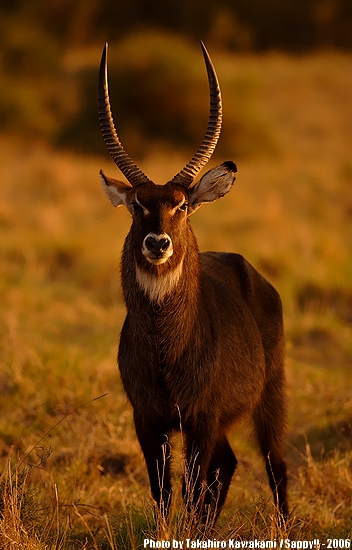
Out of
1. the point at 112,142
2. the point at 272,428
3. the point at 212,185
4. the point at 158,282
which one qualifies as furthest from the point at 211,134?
the point at 272,428

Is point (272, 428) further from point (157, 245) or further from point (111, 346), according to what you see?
point (111, 346)

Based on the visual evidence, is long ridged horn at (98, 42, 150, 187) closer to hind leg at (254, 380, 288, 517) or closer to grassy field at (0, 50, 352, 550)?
grassy field at (0, 50, 352, 550)

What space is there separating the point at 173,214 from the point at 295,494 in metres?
2.02

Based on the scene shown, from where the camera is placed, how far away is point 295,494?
202 inches

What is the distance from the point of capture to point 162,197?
160 inches

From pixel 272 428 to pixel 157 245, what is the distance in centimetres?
164

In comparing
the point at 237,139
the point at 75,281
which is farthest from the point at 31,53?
the point at 75,281

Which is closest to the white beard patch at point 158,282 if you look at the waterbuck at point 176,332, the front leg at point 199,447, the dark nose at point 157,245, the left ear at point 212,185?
the waterbuck at point 176,332

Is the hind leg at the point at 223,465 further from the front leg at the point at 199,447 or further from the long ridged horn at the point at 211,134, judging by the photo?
the long ridged horn at the point at 211,134

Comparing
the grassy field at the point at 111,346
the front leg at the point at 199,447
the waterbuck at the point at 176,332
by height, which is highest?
the waterbuck at the point at 176,332

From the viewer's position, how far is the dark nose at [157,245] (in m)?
3.80

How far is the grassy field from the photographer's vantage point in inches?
171

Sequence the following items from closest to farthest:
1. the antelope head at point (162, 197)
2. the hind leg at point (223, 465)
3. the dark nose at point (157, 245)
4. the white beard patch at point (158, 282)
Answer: the dark nose at point (157, 245), the antelope head at point (162, 197), the white beard patch at point (158, 282), the hind leg at point (223, 465)

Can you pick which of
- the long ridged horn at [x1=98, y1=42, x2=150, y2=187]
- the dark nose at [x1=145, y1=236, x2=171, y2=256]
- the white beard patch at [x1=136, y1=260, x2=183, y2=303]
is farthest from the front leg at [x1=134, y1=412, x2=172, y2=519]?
the long ridged horn at [x1=98, y1=42, x2=150, y2=187]
